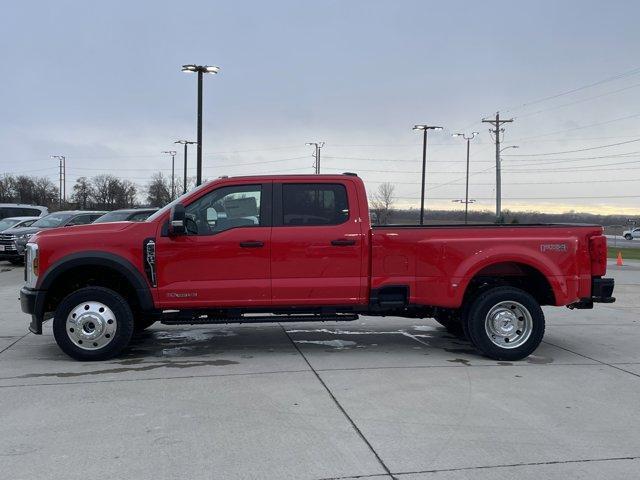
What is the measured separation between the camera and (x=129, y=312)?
661 centimetres

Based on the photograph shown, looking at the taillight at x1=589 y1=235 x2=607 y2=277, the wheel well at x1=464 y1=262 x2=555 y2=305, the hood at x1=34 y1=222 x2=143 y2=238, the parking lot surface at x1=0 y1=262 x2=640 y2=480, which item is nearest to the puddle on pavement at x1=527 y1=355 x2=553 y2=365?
the parking lot surface at x1=0 y1=262 x2=640 y2=480

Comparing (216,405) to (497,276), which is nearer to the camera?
(216,405)

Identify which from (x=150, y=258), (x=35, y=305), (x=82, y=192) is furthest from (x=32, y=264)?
(x=82, y=192)

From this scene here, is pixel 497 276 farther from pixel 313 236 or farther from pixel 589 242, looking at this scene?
pixel 313 236

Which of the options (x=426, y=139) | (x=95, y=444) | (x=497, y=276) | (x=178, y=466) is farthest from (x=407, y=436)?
(x=426, y=139)

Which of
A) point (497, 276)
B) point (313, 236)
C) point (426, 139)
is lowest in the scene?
point (497, 276)

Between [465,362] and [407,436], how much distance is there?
2518 millimetres

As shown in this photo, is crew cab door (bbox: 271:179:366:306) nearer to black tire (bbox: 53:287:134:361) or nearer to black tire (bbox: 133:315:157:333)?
black tire (bbox: 53:287:134:361)

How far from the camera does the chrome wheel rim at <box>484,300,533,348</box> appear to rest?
6.90 metres

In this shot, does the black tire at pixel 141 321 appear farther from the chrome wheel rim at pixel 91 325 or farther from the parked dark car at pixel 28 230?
the parked dark car at pixel 28 230

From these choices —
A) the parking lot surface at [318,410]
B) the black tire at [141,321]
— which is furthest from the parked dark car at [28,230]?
the parking lot surface at [318,410]

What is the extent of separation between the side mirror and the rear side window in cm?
109

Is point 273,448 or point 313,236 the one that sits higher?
point 313,236

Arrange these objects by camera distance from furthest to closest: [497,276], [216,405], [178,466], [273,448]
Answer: [497,276]
[216,405]
[273,448]
[178,466]
